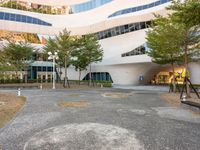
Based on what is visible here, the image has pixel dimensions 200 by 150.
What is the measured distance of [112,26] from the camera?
124ft

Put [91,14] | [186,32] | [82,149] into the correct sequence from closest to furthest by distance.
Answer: [82,149] < [186,32] < [91,14]

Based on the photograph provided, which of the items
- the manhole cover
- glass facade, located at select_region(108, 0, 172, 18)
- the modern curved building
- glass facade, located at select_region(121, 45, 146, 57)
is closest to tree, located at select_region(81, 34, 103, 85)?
the modern curved building

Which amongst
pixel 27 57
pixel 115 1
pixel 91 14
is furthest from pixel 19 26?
pixel 115 1

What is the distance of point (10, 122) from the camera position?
7602 millimetres

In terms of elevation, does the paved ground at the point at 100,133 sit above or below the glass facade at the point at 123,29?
below

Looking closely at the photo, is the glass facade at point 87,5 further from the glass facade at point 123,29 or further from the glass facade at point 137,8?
the glass facade at point 123,29

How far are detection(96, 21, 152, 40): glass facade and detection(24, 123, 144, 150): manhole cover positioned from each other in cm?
2877

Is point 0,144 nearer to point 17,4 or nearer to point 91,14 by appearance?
point 91,14

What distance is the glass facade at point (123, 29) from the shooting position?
33.5 meters

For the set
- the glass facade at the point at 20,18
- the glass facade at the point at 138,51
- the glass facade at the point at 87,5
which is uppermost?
the glass facade at the point at 87,5

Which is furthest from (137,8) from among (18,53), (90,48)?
(18,53)

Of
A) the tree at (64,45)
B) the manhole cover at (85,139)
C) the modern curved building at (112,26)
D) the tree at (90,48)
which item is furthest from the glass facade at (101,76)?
the manhole cover at (85,139)

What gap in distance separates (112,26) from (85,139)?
3494 cm

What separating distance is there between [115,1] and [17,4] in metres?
26.6
